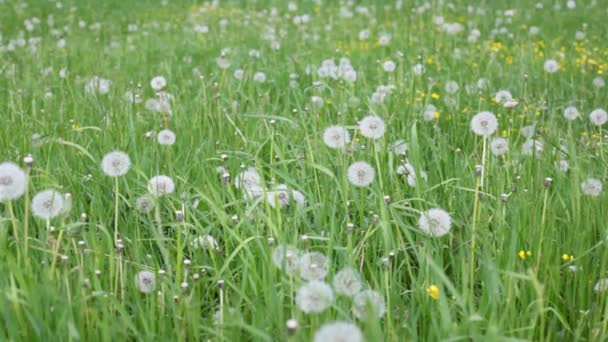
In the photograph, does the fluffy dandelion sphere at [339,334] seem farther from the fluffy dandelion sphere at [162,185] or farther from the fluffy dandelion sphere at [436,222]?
the fluffy dandelion sphere at [162,185]

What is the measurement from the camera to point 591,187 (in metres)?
2.29

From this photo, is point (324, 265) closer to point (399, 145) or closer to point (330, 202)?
point (330, 202)

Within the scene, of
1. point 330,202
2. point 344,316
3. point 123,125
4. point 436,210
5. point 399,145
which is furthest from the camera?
point 123,125

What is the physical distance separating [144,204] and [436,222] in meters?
0.90

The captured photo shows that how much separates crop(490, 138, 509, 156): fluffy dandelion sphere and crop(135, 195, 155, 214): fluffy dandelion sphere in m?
1.18

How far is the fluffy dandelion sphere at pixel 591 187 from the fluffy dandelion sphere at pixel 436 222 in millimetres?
481

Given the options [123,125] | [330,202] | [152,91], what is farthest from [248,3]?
[330,202]

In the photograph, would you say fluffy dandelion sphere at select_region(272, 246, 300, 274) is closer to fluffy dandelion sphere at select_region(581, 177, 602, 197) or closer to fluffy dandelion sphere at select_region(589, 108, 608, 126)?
fluffy dandelion sphere at select_region(581, 177, 602, 197)

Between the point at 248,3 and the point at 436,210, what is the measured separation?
6.81m

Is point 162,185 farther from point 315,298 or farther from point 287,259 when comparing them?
point 315,298

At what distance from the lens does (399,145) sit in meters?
2.92

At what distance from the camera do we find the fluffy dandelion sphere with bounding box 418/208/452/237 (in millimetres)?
2059

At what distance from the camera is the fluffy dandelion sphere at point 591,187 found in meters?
2.28

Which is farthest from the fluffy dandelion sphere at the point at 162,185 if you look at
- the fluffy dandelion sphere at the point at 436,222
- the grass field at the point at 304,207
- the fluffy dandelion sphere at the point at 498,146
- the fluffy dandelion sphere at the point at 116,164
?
the fluffy dandelion sphere at the point at 498,146
